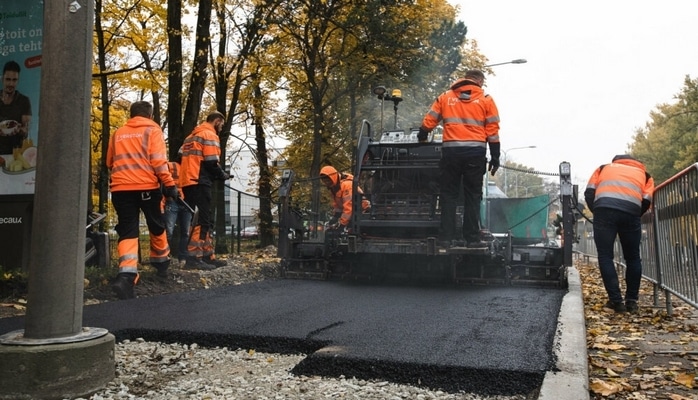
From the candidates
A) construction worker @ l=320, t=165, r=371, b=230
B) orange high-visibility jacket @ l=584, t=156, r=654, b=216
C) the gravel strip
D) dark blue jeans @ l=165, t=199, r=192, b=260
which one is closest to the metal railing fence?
orange high-visibility jacket @ l=584, t=156, r=654, b=216

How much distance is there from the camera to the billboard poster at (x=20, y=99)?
671 centimetres

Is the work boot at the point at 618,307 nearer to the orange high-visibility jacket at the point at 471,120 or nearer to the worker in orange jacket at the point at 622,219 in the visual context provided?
the worker in orange jacket at the point at 622,219

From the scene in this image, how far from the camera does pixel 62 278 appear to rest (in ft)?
10.2

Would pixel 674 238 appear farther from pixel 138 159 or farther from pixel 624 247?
pixel 138 159

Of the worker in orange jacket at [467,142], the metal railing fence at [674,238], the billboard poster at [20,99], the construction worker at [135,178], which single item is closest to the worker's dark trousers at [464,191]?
the worker in orange jacket at [467,142]

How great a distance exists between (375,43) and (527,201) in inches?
209

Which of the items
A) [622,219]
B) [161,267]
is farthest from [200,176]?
[622,219]

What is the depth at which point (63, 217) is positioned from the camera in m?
3.13

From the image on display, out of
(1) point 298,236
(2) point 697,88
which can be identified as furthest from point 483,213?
(2) point 697,88

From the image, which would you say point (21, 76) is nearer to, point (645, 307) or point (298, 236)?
point (298, 236)

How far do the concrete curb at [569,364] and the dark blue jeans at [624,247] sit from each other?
1.74 metres

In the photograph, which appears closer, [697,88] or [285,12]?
[285,12]

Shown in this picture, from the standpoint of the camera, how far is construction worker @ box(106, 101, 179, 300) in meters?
6.25

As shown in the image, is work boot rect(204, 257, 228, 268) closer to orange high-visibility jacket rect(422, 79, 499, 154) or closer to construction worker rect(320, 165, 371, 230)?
construction worker rect(320, 165, 371, 230)
